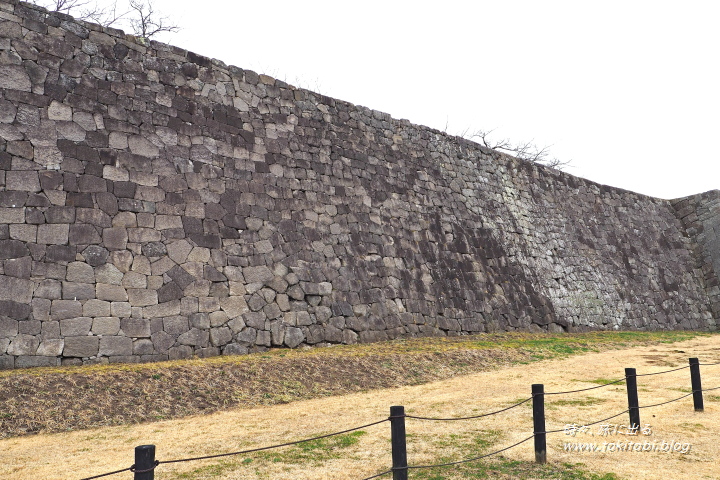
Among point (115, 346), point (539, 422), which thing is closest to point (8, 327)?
point (115, 346)

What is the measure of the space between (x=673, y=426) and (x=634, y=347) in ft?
Result: 27.2

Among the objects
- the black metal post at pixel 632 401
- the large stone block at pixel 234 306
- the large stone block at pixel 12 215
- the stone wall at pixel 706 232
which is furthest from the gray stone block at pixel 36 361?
the stone wall at pixel 706 232

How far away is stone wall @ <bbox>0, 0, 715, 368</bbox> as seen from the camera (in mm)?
8766

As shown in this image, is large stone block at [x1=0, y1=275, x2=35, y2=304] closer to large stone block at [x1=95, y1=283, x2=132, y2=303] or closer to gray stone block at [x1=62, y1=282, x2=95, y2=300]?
gray stone block at [x1=62, y1=282, x2=95, y2=300]

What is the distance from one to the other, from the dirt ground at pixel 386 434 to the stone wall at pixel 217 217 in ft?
9.45

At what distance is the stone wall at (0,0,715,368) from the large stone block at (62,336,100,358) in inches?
1.1

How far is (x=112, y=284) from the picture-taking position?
9.09 meters

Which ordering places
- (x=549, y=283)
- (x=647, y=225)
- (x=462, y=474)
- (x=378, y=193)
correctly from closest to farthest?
(x=462, y=474), (x=378, y=193), (x=549, y=283), (x=647, y=225)

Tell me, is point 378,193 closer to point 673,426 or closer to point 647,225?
point 673,426

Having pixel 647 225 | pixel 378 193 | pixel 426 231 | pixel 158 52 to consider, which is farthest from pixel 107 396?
pixel 647 225

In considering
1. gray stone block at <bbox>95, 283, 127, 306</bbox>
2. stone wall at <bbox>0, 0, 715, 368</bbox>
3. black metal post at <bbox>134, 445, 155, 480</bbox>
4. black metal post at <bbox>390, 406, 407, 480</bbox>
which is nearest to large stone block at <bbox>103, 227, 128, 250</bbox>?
stone wall at <bbox>0, 0, 715, 368</bbox>

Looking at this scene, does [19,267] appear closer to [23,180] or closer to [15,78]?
[23,180]

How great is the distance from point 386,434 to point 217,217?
584 centimetres

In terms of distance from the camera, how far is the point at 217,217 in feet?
35.1
